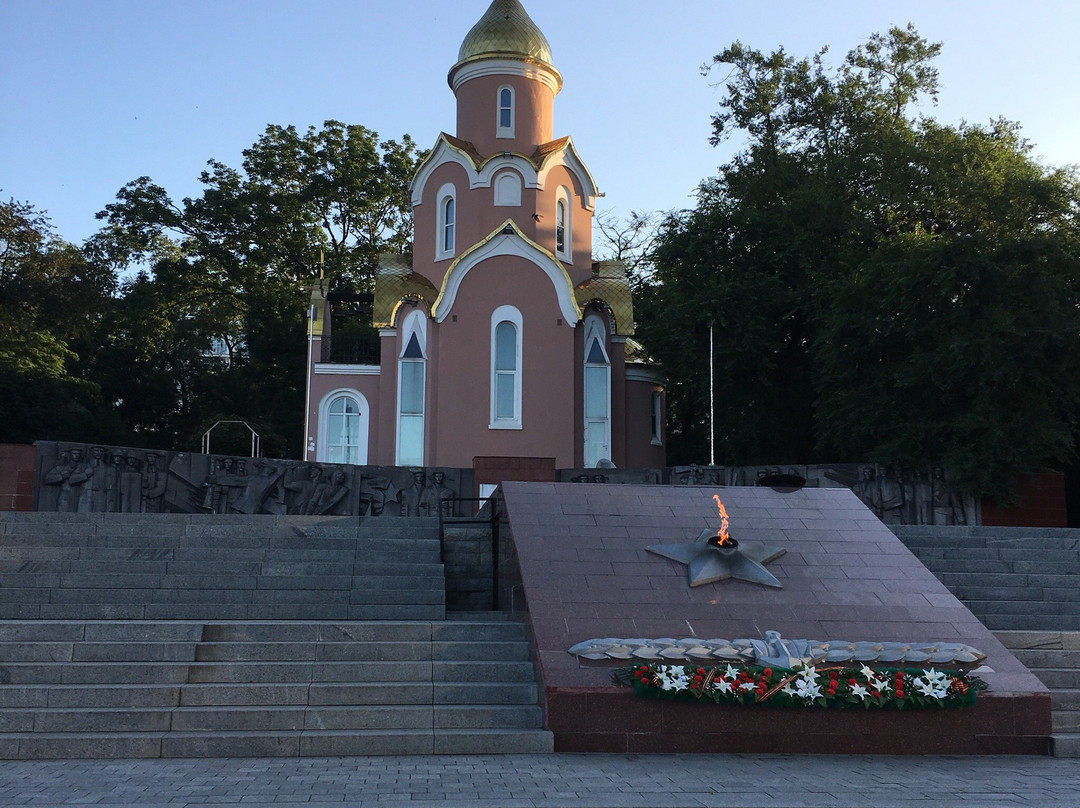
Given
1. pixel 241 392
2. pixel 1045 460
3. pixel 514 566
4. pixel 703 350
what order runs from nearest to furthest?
pixel 514 566, pixel 1045 460, pixel 703 350, pixel 241 392

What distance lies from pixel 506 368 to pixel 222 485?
25.5ft

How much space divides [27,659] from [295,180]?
29.9 m

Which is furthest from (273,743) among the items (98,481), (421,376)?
(421,376)

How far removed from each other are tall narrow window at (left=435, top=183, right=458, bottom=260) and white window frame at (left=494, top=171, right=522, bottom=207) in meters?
1.09

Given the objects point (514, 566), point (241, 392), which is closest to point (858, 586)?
point (514, 566)

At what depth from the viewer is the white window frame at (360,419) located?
24875 mm

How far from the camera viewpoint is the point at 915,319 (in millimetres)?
21938

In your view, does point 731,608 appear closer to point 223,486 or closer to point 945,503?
point 223,486

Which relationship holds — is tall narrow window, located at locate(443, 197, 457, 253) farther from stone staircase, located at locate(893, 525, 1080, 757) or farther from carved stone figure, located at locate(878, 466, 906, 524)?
stone staircase, located at locate(893, 525, 1080, 757)

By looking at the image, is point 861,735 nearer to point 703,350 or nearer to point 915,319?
point 915,319

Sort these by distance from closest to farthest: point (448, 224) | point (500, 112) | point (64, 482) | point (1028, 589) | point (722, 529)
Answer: point (722, 529) < point (1028, 589) < point (64, 482) < point (448, 224) < point (500, 112)

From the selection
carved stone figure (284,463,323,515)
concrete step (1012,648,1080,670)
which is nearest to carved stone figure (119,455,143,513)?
carved stone figure (284,463,323,515)

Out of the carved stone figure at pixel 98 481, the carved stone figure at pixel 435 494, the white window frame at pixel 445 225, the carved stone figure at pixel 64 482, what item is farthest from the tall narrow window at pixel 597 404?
the carved stone figure at pixel 64 482

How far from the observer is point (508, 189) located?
2492 centimetres
